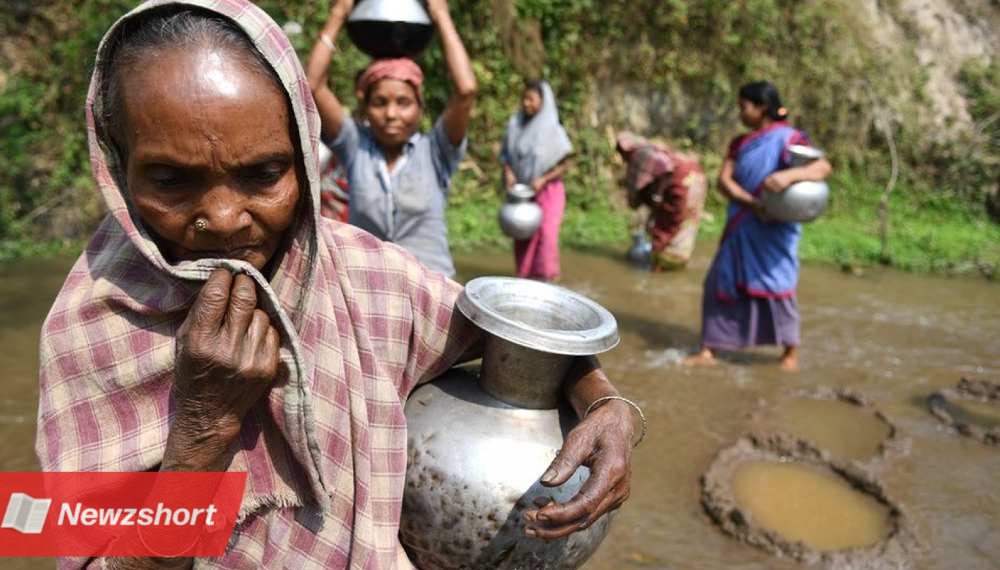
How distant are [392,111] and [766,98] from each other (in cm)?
273

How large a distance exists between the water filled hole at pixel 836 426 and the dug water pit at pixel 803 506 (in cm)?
26

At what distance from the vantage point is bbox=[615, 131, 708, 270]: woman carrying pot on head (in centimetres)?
709

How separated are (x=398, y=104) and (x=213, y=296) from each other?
7.84ft

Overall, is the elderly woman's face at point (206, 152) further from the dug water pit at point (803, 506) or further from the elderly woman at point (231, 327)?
the dug water pit at point (803, 506)

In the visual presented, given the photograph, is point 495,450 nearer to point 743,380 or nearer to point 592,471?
point 592,471

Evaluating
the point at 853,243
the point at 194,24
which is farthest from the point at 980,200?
the point at 194,24

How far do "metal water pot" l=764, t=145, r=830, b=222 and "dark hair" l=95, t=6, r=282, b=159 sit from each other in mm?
4061

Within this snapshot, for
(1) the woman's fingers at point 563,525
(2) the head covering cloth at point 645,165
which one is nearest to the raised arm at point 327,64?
(1) the woman's fingers at point 563,525

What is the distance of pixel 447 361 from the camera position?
4.97 ft

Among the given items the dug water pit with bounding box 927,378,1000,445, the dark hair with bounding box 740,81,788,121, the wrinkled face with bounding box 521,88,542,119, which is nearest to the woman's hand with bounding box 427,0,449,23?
the dark hair with bounding box 740,81,788,121

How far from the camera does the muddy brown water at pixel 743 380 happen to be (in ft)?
10.2

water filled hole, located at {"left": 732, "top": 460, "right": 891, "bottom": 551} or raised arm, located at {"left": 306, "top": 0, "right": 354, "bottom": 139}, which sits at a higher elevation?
raised arm, located at {"left": 306, "top": 0, "right": 354, "bottom": 139}

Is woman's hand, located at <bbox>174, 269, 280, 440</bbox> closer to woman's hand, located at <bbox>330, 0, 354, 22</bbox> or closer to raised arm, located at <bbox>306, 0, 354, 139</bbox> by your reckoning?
raised arm, located at <bbox>306, 0, 354, 139</bbox>

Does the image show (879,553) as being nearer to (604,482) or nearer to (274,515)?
(604,482)
